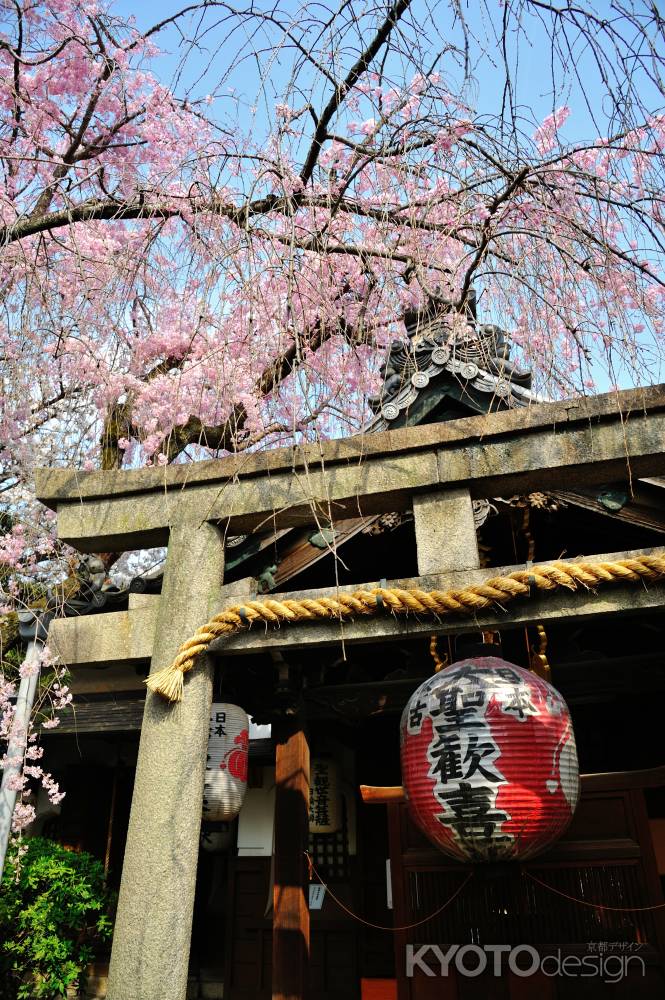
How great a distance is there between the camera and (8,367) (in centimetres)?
530


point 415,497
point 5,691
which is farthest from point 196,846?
point 5,691

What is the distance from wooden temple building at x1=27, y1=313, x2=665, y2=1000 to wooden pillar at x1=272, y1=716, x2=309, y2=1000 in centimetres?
2

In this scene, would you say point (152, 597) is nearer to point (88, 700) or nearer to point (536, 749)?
point (536, 749)

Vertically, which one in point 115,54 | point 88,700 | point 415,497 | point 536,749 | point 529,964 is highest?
point 115,54

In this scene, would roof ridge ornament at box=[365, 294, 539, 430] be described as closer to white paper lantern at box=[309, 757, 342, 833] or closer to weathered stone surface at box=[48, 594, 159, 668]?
weathered stone surface at box=[48, 594, 159, 668]

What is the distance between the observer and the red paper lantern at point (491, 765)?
378cm

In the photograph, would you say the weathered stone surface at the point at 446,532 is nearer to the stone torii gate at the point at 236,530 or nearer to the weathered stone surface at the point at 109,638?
the stone torii gate at the point at 236,530

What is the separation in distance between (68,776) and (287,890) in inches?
211

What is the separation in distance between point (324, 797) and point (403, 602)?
5.32 meters

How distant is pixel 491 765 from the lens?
382cm

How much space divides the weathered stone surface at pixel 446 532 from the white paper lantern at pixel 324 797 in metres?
5.02

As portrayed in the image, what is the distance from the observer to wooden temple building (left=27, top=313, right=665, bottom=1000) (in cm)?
408
